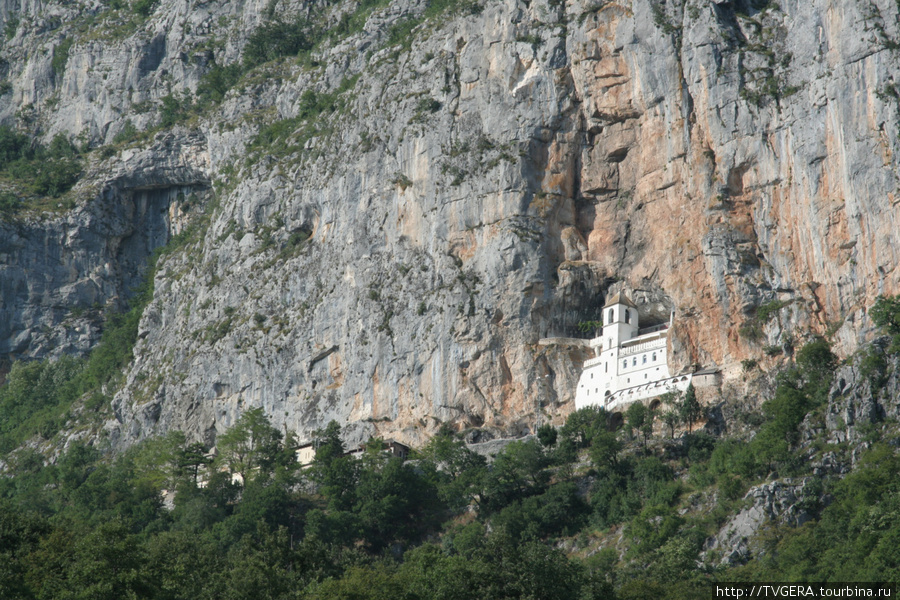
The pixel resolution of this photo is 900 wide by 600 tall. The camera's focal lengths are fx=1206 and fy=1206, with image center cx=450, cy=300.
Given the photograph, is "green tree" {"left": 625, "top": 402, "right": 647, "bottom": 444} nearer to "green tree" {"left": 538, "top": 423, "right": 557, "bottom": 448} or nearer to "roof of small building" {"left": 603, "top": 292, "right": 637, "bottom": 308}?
"green tree" {"left": 538, "top": 423, "right": 557, "bottom": 448}

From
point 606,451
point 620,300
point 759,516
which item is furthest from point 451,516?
point 759,516

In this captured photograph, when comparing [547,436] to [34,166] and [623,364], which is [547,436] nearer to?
[623,364]

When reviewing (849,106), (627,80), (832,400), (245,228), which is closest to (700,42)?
(627,80)

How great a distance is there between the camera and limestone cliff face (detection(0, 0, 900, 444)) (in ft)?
262

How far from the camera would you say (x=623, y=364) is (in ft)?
281

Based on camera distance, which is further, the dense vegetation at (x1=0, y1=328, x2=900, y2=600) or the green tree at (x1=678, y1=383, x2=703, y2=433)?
the green tree at (x1=678, y1=383, x2=703, y2=433)

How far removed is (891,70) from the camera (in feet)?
256

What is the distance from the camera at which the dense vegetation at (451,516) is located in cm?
5444

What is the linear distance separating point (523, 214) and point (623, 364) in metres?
13.9

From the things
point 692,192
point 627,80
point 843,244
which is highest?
point 627,80

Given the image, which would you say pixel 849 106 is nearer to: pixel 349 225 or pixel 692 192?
pixel 692 192

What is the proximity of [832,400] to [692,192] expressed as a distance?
19.8m

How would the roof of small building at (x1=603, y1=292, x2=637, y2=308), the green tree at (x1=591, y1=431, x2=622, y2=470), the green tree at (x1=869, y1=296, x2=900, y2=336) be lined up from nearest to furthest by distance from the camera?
the green tree at (x1=869, y1=296, x2=900, y2=336)
the green tree at (x1=591, y1=431, x2=622, y2=470)
the roof of small building at (x1=603, y1=292, x2=637, y2=308)

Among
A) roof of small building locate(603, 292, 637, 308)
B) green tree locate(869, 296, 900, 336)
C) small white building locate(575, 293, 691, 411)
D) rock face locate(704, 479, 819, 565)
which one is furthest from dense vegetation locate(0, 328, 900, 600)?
roof of small building locate(603, 292, 637, 308)
